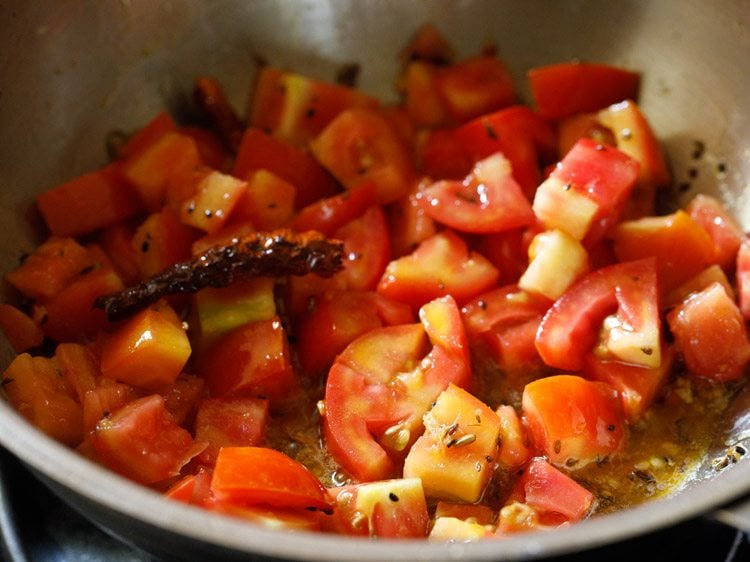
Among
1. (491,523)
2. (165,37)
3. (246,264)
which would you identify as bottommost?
(491,523)

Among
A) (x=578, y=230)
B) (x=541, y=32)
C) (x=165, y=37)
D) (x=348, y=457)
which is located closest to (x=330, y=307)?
(x=348, y=457)

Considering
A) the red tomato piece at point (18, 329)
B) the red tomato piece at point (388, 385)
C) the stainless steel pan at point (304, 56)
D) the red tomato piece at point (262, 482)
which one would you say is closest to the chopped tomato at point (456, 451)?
the red tomato piece at point (388, 385)

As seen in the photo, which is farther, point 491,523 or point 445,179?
point 445,179

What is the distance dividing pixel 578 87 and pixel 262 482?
1278mm

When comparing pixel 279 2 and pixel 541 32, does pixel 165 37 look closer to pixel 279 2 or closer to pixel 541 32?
pixel 279 2

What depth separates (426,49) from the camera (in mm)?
2260

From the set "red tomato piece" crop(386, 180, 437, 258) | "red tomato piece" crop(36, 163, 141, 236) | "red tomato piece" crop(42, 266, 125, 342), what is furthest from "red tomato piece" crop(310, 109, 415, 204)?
"red tomato piece" crop(42, 266, 125, 342)

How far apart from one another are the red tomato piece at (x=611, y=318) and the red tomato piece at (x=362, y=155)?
511mm

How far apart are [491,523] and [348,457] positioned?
28 centimetres

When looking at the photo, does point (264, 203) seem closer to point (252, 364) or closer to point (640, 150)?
point (252, 364)

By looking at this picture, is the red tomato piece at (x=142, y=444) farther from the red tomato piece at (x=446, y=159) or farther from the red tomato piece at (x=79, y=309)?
the red tomato piece at (x=446, y=159)

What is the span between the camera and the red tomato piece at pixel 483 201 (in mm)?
1892

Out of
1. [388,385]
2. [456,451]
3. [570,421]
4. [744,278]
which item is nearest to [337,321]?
[388,385]

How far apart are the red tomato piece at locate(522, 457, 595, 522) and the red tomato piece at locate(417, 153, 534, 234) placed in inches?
23.1
